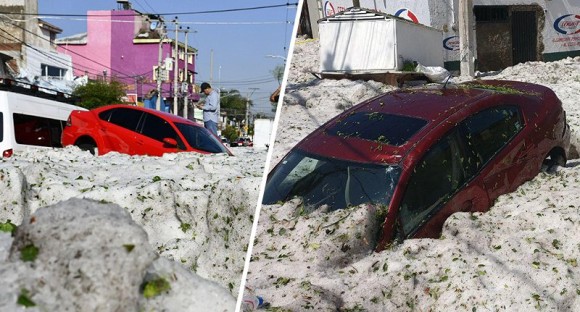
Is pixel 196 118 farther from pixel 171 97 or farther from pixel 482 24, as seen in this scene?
pixel 482 24

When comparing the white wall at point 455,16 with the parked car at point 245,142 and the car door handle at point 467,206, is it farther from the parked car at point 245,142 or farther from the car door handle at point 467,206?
the car door handle at point 467,206

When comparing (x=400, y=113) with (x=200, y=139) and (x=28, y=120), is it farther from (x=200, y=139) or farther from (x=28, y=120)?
(x=28, y=120)

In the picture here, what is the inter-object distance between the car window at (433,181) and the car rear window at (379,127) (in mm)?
83

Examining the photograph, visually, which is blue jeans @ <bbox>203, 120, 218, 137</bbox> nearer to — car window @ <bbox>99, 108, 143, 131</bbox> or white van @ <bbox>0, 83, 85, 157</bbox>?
car window @ <bbox>99, 108, 143, 131</bbox>

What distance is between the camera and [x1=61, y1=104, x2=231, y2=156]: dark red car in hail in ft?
10.4

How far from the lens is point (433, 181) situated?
2.09m

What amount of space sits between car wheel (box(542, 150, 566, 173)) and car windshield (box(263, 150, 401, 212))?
104cm

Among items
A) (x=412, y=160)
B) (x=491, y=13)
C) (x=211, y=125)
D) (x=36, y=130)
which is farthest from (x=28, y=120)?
(x=491, y=13)

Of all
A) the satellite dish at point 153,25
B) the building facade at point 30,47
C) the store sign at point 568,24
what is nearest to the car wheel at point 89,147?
the building facade at point 30,47

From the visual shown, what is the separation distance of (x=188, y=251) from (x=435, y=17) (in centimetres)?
175

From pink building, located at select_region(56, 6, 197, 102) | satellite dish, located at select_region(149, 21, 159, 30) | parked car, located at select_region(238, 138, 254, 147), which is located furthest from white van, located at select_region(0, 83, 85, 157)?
parked car, located at select_region(238, 138, 254, 147)

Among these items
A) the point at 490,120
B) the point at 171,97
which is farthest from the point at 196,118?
the point at 490,120

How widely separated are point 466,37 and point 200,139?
134 centimetres

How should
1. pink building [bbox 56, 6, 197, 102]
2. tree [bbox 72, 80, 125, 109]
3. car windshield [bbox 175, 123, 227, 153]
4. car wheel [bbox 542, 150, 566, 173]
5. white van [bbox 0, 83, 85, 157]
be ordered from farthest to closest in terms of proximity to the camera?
tree [bbox 72, 80, 125, 109]
car windshield [bbox 175, 123, 227, 153]
white van [bbox 0, 83, 85, 157]
pink building [bbox 56, 6, 197, 102]
car wheel [bbox 542, 150, 566, 173]
